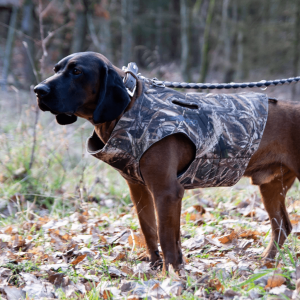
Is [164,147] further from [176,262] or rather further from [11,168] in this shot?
[11,168]

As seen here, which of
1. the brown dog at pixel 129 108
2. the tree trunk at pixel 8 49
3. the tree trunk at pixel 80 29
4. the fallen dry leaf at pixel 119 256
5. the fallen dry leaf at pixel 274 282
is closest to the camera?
the fallen dry leaf at pixel 274 282

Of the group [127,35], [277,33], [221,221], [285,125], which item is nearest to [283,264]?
[285,125]

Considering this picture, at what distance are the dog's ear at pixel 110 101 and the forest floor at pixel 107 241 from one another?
4.12ft

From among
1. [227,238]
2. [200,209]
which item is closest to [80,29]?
[200,209]

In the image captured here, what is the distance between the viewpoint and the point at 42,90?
274 cm

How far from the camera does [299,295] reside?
2.26 meters

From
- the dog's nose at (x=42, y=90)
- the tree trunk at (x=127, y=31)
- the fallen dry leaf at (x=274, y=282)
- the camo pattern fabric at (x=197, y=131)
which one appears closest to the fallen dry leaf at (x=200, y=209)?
the camo pattern fabric at (x=197, y=131)

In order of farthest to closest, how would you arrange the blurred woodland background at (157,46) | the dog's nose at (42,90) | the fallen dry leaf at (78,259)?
the blurred woodland background at (157,46) → the fallen dry leaf at (78,259) → the dog's nose at (42,90)

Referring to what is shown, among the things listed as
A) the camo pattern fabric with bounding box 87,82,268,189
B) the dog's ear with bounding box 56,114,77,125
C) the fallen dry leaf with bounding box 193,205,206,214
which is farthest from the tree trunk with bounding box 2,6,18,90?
the camo pattern fabric with bounding box 87,82,268,189

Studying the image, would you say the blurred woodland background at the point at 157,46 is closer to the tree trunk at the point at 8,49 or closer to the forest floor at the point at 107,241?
the tree trunk at the point at 8,49

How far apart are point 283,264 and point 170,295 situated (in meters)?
1.01

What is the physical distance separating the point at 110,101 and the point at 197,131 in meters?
0.75

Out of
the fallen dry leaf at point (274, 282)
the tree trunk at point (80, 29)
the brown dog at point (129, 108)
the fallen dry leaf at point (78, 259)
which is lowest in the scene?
the fallen dry leaf at point (78, 259)

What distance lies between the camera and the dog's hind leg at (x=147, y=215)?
136 inches
